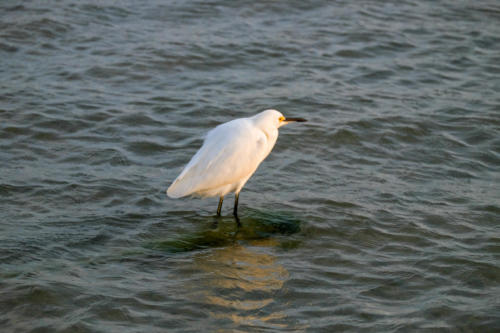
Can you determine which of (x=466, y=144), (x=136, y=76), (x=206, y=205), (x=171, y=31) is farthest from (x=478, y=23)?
(x=206, y=205)

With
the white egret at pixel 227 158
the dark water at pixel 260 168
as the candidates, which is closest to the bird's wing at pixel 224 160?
the white egret at pixel 227 158

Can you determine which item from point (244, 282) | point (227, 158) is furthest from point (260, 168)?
point (244, 282)

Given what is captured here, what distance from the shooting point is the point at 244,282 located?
488cm

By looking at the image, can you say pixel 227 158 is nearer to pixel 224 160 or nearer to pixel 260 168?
pixel 224 160

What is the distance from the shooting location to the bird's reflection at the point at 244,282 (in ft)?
14.6

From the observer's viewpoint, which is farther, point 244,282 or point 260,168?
point 260,168

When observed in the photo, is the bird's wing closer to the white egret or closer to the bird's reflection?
the white egret

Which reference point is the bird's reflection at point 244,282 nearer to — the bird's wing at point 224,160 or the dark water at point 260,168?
the dark water at point 260,168

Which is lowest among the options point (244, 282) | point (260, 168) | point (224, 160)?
point (244, 282)

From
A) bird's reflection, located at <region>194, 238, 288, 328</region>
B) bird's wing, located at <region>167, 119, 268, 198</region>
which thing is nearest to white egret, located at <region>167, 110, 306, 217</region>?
bird's wing, located at <region>167, 119, 268, 198</region>

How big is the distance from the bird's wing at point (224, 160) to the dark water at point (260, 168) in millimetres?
418

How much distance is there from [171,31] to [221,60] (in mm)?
1209

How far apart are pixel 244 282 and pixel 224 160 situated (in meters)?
1.23

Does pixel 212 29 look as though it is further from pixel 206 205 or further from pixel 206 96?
pixel 206 205
